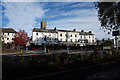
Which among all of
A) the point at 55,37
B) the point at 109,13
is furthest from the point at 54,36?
the point at 109,13

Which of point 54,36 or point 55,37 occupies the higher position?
point 54,36

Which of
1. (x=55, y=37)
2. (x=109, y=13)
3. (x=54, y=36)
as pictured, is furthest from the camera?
(x=55, y=37)

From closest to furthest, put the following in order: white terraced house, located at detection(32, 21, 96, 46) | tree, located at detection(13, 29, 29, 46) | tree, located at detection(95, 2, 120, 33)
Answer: tree, located at detection(95, 2, 120, 33) → tree, located at detection(13, 29, 29, 46) → white terraced house, located at detection(32, 21, 96, 46)

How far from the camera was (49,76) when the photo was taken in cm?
536

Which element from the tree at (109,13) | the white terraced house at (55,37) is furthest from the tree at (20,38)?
the tree at (109,13)

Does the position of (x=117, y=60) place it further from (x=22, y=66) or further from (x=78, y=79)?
(x=22, y=66)

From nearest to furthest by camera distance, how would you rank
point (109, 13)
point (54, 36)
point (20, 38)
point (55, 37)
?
1. point (109, 13)
2. point (20, 38)
3. point (54, 36)
4. point (55, 37)

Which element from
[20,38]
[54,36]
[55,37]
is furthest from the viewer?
[55,37]

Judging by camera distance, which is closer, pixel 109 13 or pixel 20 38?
pixel 109 13

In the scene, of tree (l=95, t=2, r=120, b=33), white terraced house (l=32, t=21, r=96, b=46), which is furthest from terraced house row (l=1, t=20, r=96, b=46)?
tree (l=95, t=2, r=120, b=33)

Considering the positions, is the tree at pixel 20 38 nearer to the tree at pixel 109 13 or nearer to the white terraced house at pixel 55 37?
the white terraced house at pixel 55 37

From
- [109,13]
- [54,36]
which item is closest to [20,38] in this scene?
[54,36]

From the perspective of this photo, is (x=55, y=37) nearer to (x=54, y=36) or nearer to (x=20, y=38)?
(x=54, y=36)

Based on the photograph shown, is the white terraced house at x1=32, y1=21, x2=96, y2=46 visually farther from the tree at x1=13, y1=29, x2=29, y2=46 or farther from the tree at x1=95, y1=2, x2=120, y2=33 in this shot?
the tree at x1=95, y1=2, x2=120, y2=33
